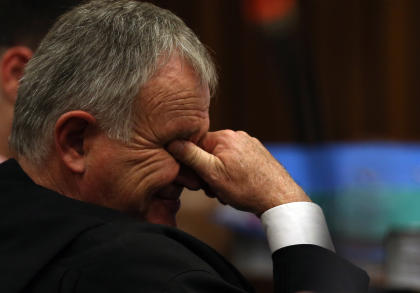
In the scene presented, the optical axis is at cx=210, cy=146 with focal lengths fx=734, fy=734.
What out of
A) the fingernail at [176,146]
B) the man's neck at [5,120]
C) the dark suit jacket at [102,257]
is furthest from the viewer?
the man's neck at [5,120]

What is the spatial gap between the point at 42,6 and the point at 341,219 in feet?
3.52

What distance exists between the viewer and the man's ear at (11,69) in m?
1.71

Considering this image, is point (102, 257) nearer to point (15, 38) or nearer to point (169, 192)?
point (169, 192)

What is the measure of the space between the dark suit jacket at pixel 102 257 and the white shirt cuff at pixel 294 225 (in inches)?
3.2

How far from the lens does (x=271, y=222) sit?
138cm

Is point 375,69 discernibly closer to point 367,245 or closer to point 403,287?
point 367,245

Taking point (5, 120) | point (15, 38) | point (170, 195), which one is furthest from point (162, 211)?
point (15, 38)

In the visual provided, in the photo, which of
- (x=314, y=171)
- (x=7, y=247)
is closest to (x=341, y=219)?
(x=314, y=171)

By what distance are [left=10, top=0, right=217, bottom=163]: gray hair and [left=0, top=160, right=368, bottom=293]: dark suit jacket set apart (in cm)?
12

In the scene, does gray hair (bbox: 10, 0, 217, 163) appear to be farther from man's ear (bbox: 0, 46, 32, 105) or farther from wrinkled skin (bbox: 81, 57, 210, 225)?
man's ear (bbox: 0, 46, 32, 105)

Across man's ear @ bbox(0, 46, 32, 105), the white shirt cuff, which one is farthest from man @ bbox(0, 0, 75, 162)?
the white shirt cuff

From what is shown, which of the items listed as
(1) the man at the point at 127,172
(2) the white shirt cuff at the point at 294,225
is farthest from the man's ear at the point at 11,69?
(2) the white shirt cuff at the point at 294,225

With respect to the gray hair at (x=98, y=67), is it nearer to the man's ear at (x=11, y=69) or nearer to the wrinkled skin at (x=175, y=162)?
the wrinkled skin at (x=175, y=162)

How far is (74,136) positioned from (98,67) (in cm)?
13
